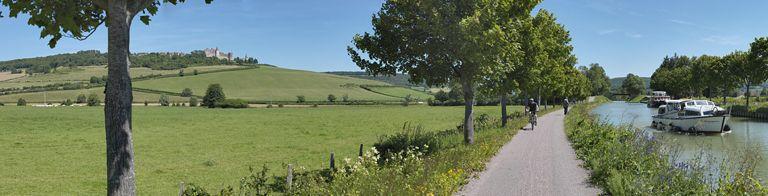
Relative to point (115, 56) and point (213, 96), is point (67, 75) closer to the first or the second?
point (213, 96)

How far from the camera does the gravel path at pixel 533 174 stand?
40.8ft

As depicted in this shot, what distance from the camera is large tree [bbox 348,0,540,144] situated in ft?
55.5

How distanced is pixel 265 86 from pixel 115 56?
562 ft

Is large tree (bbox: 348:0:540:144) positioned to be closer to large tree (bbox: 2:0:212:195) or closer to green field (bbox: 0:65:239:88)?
large tree (bbox: 2:0:212:195)

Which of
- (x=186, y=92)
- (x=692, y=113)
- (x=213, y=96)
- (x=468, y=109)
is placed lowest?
(x=692, y=113)

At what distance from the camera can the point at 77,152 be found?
27.5 metres

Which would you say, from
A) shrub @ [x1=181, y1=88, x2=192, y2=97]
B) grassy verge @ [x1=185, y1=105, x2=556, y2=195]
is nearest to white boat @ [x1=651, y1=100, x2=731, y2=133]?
grassy verge @ [x1=185, y1=105, x2=556, y2=195]

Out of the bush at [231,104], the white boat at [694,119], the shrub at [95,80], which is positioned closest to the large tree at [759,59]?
the white boat at [694,119]

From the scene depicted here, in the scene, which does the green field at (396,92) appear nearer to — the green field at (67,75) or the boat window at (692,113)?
the green field at (67,75)

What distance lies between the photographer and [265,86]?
174000mm

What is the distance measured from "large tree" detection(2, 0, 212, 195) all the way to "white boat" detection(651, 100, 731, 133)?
43857 mm

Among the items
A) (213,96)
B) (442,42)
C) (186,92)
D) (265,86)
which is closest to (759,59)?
(442,42)

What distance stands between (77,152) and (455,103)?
100357 millimetres

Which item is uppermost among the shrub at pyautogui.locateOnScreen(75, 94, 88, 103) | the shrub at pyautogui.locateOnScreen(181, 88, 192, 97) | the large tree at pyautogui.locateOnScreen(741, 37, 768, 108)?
the large tree at pyautogui.locateOnScreen(741, 37, 768, 108)
